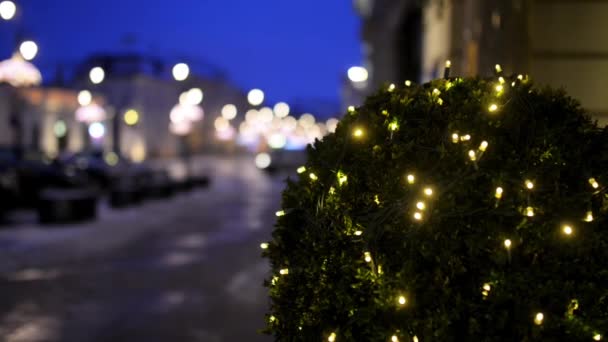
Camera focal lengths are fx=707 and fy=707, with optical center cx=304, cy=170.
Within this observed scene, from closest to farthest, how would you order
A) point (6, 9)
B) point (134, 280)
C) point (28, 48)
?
point (134, 280)
point (6, 9)
point (28, 48)

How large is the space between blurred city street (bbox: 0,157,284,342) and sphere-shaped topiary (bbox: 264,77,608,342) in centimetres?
290

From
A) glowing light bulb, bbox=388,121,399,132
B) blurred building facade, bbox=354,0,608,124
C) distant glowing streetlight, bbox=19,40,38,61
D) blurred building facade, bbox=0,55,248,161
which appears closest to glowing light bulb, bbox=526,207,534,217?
glowing light bulb, bbox=388,121,399,132

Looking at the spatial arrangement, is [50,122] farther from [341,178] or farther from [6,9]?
[341,178]

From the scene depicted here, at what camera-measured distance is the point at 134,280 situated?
9.84m

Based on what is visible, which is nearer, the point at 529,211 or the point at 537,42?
the point at 529,211

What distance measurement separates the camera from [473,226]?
3.02 metres

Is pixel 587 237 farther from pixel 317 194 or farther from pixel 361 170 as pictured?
pixel 317 194

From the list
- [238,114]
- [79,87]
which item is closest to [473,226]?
[79,87]

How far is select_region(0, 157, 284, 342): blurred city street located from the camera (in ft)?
23.8

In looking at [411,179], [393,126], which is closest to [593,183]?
[411,179]

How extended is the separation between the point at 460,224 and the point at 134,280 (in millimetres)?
7558

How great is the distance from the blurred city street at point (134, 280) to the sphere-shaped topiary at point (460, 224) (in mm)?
2902

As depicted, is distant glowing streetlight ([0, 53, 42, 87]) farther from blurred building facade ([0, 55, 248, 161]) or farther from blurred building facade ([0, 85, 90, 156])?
blurred building facade ([0, 85, 90, 156])

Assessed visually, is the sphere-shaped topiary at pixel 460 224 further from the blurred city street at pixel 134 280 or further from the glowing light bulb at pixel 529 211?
the blurred city street at pixel 134 280
